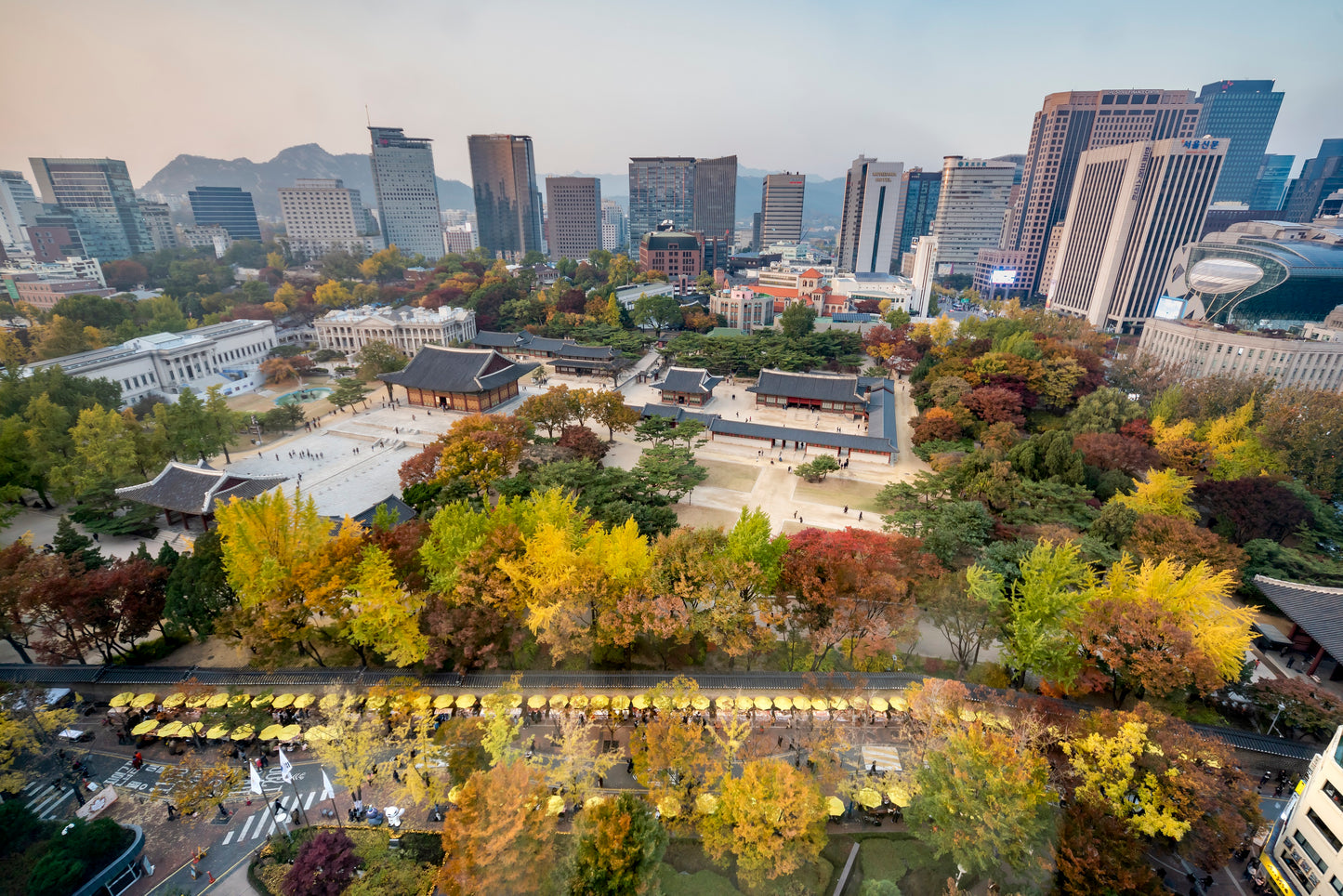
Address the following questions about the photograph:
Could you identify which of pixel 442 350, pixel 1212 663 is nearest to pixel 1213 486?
pixel 1212 663

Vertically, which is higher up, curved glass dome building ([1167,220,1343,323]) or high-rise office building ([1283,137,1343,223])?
high-rise office building ([1283,137,1343,223])

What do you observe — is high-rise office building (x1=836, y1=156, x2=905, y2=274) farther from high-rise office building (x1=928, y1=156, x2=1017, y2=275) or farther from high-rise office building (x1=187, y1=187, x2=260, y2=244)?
high-rise office building (x1=187, y1=187, x2=260, y2=244)

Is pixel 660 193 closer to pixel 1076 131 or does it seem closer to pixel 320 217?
pixel 320 217

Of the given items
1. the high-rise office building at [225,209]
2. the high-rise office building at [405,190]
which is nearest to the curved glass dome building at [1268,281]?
the high-rise office building at [405,190]

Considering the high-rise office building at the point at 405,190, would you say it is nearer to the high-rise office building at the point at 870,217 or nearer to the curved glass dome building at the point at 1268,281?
the high-rise office building at the point at 870,217

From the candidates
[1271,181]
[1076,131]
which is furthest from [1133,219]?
[1271,181]

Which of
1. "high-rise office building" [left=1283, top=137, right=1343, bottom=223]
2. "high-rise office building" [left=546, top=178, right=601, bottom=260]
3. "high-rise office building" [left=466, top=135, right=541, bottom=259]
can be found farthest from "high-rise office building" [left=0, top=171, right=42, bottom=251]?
"high-rise office building" [left=1283, top=137, right=1343, bottom=223]

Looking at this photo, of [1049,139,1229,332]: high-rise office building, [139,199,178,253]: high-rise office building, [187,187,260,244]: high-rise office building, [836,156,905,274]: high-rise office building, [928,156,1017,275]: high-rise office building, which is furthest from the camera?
[187,187,260,244]: high-rise office building
